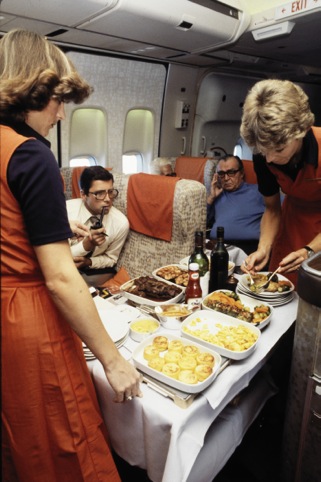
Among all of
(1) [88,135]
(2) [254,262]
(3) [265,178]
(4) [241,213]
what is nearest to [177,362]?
(2) [254,262]

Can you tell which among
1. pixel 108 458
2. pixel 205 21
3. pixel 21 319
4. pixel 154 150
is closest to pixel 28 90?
pixel 21 319

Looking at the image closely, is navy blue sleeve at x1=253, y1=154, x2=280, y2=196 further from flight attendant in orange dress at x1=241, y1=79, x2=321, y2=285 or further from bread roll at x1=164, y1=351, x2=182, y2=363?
bread roll at x1=164, y1=351, x2=182, y2=363

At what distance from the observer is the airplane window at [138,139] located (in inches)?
207

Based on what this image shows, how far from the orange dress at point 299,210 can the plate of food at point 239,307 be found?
741mm

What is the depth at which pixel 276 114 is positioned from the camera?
1.75 metres

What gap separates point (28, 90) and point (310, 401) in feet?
5.57

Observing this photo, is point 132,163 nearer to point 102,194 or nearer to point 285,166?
point 102,194

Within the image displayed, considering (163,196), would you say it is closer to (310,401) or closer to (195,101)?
(310,401)

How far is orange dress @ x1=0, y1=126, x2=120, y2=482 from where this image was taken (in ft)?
3.43

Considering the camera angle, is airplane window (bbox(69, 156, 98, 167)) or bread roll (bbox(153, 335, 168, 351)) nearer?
bread roll (bbox(153, 335, 168, 351))

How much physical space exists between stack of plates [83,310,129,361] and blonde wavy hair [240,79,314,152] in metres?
1.16

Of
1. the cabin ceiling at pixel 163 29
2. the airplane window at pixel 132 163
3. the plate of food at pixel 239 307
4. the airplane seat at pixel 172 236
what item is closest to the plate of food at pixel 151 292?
the plate of food at pixel 239 307

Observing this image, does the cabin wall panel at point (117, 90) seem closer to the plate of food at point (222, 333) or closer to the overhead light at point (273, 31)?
the overhead light at point (273, 31)

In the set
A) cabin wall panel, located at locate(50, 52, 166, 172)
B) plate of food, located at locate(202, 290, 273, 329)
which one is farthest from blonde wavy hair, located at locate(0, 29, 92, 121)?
cabin wall panel, located at locate(50, 52, 166, 172)
